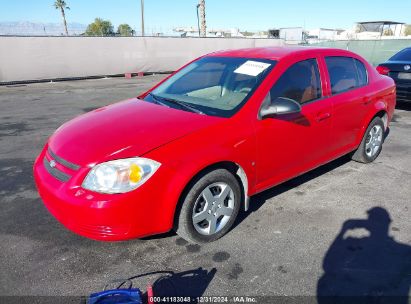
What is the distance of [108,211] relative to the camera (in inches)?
101

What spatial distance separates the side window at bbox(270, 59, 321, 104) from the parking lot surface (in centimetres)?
117

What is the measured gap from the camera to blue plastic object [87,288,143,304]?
204cm

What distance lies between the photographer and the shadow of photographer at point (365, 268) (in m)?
2.54

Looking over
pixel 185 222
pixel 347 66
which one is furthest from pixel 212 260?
pixel 347 66

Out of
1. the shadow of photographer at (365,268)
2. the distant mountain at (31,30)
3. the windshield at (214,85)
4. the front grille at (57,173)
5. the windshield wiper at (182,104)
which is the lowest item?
the shadow of photographer at (365,268)

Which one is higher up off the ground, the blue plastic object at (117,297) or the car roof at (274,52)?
the car roof at (274,52)

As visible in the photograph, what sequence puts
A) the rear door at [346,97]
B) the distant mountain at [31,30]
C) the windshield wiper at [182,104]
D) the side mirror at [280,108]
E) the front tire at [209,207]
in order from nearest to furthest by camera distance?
the front tire at [209,207] < the side mirror at [280,108] < the windshield wiper at [182,104] < the rear door at [346,97] < the distant mountain at [31,30]

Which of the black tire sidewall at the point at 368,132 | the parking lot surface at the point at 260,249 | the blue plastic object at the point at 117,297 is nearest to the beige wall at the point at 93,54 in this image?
the parking lot surface at the point at 260,249

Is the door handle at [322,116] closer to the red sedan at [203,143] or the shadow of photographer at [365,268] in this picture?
the red sedan at [203,143]

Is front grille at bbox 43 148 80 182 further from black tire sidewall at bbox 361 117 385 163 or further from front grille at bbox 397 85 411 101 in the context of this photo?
front grille at bbox 397 85 411 101

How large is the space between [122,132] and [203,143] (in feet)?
2.29

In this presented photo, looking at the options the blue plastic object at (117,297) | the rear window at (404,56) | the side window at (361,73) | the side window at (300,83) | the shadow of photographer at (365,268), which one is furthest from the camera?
the rear window at (404,56)

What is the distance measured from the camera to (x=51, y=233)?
3299 millimetres

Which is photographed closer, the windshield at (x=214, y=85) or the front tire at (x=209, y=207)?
the front tire at (x=209, y=207)
